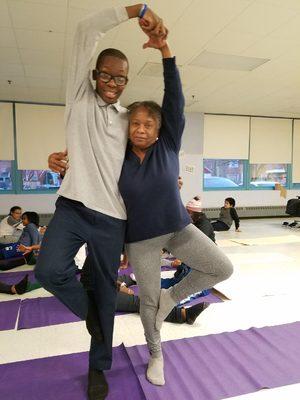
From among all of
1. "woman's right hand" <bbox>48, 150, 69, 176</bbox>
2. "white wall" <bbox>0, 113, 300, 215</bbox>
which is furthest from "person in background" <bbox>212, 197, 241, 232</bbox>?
"woman's right hand" <bbox>48, 150, 69, 176</bbox>

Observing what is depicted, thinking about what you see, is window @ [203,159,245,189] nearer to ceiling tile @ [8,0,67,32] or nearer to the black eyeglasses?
ceiling tile @ [8,0,67,32]

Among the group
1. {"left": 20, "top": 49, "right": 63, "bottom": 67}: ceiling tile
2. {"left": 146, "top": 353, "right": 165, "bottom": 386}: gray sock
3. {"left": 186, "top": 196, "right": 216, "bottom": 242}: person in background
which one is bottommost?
{"left": 146, "top": 353, "right": 165, "bottom": 386}: gray sock

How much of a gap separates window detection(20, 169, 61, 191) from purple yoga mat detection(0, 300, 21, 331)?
492 centimetres

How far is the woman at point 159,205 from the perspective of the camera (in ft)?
4.55

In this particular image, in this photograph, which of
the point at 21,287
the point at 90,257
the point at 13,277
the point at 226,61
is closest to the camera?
the point at 90,257

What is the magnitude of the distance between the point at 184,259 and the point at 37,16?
3.08 metres

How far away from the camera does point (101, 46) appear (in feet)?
13.3

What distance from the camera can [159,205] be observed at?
4.66 ft

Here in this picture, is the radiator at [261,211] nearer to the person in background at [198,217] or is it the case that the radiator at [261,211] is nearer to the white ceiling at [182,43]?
the white ceiling at [182,43]

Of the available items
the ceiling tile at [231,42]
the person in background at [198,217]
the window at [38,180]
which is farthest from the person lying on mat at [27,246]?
the window at [38,180]

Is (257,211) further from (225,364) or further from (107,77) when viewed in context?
(107,77)

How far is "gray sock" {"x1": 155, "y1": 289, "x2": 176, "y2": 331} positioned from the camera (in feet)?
5.17

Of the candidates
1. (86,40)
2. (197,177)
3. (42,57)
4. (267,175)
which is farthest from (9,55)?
(267,175)

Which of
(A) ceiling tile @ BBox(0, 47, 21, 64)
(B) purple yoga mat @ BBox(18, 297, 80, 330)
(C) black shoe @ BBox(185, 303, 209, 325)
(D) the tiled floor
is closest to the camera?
(D) the tiled floor
